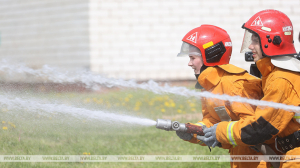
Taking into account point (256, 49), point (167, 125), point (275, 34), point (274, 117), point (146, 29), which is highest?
point (275, 34)

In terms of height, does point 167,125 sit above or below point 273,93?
below

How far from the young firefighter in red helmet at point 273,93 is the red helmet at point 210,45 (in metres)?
0.47

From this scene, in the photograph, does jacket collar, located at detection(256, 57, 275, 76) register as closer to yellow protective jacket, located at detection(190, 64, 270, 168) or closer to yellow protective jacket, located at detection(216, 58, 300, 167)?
yellow protective jacket, located at detection(216, 58, 300, 167)

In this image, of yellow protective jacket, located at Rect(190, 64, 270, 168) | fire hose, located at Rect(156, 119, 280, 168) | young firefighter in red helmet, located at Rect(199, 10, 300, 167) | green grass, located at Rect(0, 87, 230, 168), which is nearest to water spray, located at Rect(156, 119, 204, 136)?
fire hose, located at Rect(156, 119, 280, 168)

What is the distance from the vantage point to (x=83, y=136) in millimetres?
4672

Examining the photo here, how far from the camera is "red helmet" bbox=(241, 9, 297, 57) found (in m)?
2.73

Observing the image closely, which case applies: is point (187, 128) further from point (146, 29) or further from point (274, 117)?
point (146, 29)

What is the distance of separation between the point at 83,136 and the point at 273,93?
2.95m

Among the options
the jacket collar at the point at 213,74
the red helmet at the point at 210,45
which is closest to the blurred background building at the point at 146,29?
the red helmet at the point at 210,45

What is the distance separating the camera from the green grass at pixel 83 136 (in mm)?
3957

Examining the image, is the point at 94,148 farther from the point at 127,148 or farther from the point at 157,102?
the point at 157,102

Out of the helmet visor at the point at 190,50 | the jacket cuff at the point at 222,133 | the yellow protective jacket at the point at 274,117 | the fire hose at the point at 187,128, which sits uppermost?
the helmet visor at the point at 190,50

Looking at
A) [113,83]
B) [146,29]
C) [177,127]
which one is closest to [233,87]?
[177,127]

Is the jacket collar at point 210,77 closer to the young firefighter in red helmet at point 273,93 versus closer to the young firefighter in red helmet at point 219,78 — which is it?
the young firefighter in red helmet at point 219,78
